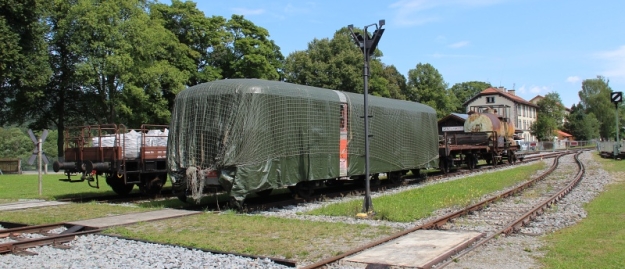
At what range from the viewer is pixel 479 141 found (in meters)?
26.9

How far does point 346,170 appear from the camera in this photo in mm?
14625

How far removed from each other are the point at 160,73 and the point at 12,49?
841 centimetres

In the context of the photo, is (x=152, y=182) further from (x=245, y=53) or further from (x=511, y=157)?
(x=245, y=53)

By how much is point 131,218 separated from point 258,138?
125 inches

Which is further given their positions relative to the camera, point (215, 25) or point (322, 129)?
A: point (215, 25)

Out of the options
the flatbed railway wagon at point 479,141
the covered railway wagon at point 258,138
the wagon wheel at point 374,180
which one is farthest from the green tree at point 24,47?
the flatbed railway wagon at point 479,141

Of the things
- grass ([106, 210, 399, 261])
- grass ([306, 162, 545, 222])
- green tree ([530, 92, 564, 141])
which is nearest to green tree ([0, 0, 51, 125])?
grass ([106, 210, 399, 261])

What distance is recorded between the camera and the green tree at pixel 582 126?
9069 centimetres

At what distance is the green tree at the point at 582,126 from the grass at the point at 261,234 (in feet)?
308

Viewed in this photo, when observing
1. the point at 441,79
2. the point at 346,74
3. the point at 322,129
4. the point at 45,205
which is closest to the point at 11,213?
the point at 45,205

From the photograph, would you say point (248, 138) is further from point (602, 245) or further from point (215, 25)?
point (215, 25)

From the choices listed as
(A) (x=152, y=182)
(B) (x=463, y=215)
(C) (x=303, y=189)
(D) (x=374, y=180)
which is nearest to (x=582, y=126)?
(D) (x=374, y=180)

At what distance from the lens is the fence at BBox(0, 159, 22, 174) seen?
1398 inches

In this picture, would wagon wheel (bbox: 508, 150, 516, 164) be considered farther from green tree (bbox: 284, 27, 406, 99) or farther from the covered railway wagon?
green tree (bbox: 284, 27, 406, 99)
